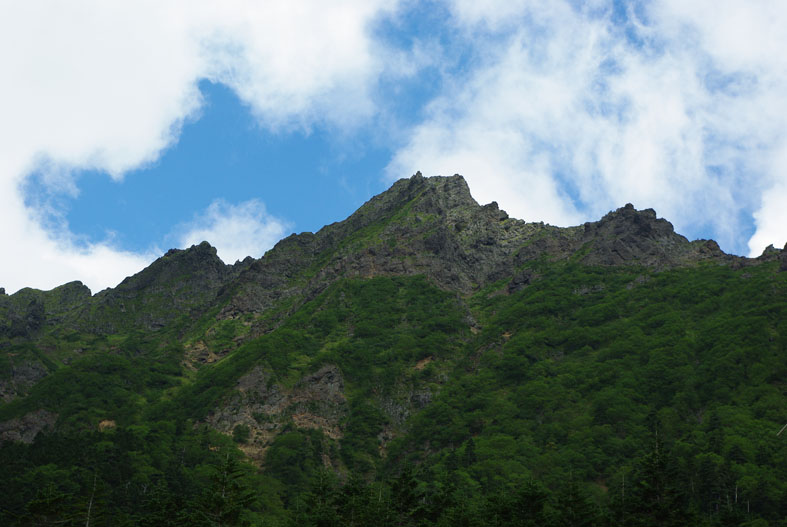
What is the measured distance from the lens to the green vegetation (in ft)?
273

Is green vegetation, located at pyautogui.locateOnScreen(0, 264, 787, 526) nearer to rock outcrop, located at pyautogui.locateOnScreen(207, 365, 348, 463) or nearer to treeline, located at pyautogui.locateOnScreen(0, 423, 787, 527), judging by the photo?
treeline, located at pyautogui.locateOnScreen(0, 423, 787, 527)

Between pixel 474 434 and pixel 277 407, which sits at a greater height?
pixel 277 407

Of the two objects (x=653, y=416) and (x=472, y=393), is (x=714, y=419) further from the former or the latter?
(x=472, y=393)

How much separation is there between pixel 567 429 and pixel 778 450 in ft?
Answer: 138

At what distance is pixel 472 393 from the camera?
584 feet

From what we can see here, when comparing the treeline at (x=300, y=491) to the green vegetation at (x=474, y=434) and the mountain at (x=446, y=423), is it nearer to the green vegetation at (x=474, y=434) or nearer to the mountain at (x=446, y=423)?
the green vegetation at (x=474, y=434)

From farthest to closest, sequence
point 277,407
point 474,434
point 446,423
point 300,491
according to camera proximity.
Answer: point 277,407 → point 446,423 → point 474,434 → point 300,491

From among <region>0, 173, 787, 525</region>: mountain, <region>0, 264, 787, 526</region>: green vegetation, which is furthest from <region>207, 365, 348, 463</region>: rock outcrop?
<region>0, 264, 787, 526</region>: green vegetation

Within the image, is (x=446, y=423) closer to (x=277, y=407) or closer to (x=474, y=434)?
(x=474, y=434)

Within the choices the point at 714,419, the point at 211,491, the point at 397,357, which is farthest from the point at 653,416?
the point at 211,491

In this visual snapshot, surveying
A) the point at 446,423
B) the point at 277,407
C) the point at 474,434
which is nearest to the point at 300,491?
the point at 277,407

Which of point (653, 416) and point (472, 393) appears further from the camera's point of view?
point (472, 393)

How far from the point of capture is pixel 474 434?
528ft

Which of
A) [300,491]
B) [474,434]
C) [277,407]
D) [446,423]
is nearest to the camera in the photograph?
[300,491]
